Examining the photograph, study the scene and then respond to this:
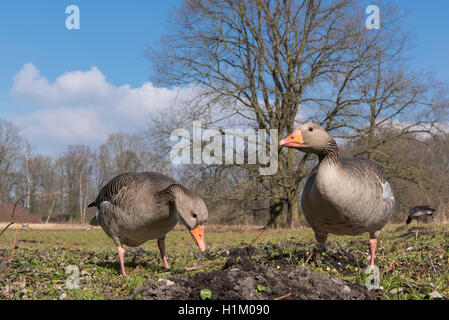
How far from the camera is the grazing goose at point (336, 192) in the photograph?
4672 mm

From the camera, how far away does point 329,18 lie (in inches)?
980

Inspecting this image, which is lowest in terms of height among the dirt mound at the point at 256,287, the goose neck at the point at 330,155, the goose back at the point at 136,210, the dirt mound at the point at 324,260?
the dirt mound at the point at 324,260

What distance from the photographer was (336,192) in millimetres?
4633

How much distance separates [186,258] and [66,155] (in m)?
55.4

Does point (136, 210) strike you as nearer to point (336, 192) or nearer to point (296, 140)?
point (296, 140)

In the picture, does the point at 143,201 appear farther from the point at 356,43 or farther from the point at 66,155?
the point at 66,155

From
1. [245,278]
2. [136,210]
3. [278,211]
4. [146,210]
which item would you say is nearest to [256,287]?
[245,278]

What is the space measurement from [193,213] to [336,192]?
1.99m

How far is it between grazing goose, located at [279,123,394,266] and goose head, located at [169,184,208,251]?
149cm

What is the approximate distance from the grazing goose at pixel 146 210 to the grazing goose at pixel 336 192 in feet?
5.24

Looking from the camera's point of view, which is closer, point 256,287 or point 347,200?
point 256,287

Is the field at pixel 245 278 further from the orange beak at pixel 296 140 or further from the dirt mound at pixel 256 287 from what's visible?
the orange beak at pixel 296 140

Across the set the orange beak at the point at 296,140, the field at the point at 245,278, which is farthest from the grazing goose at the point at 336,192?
the field at the point at 245,278

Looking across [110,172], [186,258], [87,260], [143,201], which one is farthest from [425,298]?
[110,172]
